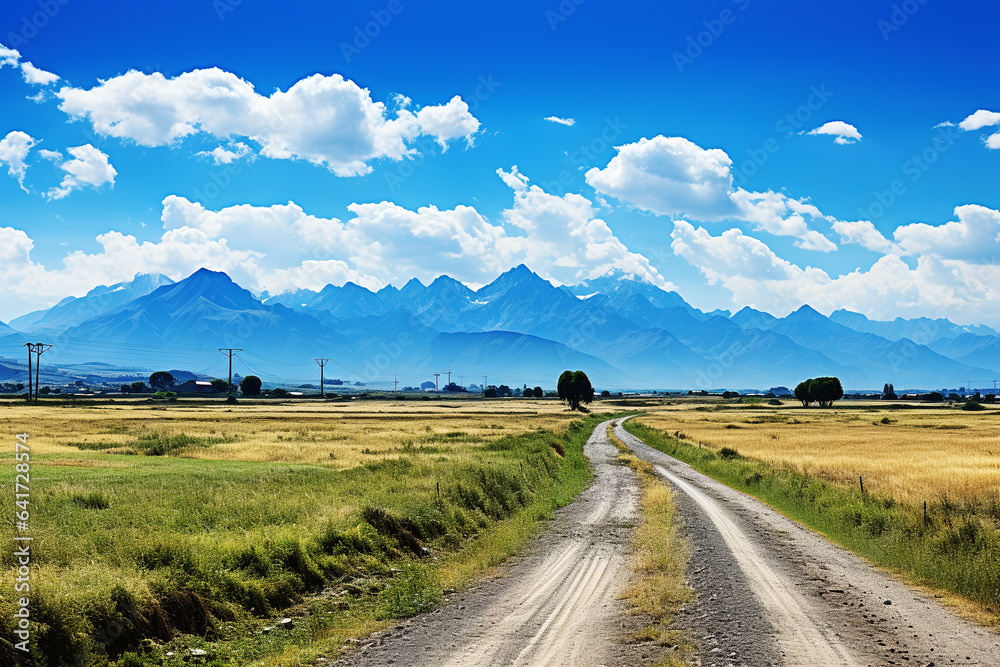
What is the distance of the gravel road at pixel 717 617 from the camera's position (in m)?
10.9

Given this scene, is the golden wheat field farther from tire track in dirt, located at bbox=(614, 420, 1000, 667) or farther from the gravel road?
the gravel road

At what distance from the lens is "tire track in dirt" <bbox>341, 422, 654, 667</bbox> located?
11.0 metres

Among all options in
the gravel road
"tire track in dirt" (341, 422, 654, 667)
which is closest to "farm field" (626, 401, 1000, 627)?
the gravel road

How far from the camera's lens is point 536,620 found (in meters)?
12.9

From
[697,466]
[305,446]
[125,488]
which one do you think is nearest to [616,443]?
[697,466]

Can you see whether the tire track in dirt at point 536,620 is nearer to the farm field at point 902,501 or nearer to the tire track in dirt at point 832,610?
the tire track in dirt at point 832,610

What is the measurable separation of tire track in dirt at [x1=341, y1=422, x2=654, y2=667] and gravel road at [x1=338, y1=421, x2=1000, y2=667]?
3cm

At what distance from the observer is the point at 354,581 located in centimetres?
1556

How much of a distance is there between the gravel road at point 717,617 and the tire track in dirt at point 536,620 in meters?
0.03

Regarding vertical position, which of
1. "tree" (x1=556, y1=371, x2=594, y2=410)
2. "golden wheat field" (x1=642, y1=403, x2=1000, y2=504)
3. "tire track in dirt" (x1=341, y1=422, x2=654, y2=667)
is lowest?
"golden wheat field" (x1=642, y1=403, x2=1000, y2=504)

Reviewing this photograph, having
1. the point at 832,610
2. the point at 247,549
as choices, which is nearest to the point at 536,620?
the point at 832,610

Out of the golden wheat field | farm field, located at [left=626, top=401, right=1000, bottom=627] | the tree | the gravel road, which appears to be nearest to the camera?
the gravel road

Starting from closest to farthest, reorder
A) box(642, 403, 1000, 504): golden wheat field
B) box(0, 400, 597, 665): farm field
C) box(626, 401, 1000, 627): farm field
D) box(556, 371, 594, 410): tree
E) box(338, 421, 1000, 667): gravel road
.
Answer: box(0, 400, 597, 665): farm field < box(338, 421, 1000, 667): gravel road < box(626, 401, 1000, 627): farm field < box(642, 403, 1000, 504): golden wheat field < box(556, 371, 594, 410): tree

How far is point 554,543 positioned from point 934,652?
11.5 metres
